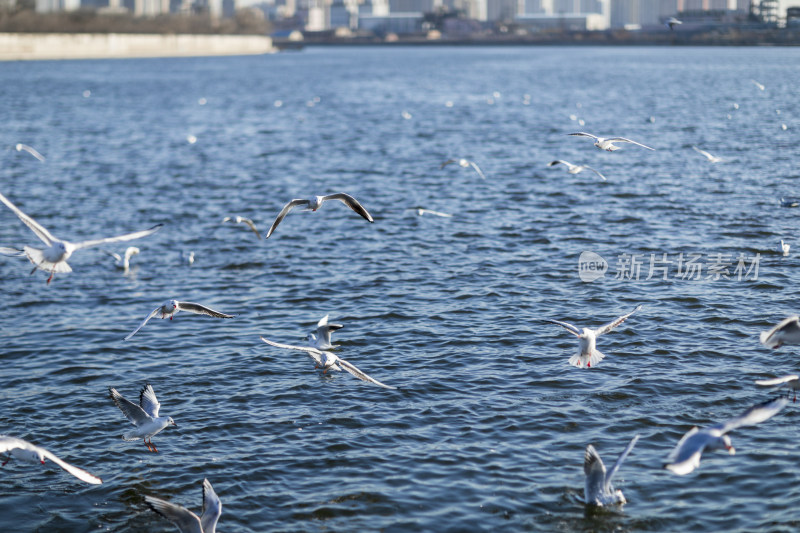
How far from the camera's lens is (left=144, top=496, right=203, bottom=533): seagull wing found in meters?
11.1

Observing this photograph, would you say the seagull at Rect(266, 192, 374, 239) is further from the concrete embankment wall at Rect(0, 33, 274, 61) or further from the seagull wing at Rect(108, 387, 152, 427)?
the concrete embankment wall at Rect(0, 33, 274, 61)

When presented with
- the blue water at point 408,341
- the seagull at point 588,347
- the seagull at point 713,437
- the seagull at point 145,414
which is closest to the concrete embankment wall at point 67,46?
the blue water at point 408,341

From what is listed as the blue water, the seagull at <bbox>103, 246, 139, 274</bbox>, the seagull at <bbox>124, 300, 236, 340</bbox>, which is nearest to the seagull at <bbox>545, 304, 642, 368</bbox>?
the blue water

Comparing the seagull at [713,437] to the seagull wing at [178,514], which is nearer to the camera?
the seagull wing at [178,514]

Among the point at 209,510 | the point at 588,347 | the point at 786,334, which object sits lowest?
the point at 209,510

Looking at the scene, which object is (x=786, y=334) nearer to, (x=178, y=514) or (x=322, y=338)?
(x=322, y=338)

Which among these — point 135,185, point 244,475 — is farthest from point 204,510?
point 135,185

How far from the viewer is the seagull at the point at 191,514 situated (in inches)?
436

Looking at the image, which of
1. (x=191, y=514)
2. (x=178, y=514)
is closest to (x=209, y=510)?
(x=191, y=514)

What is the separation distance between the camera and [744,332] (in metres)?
19.0

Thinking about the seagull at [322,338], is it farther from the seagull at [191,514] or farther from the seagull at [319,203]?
the seagull at [191,514]

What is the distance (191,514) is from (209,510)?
40 centimetres
